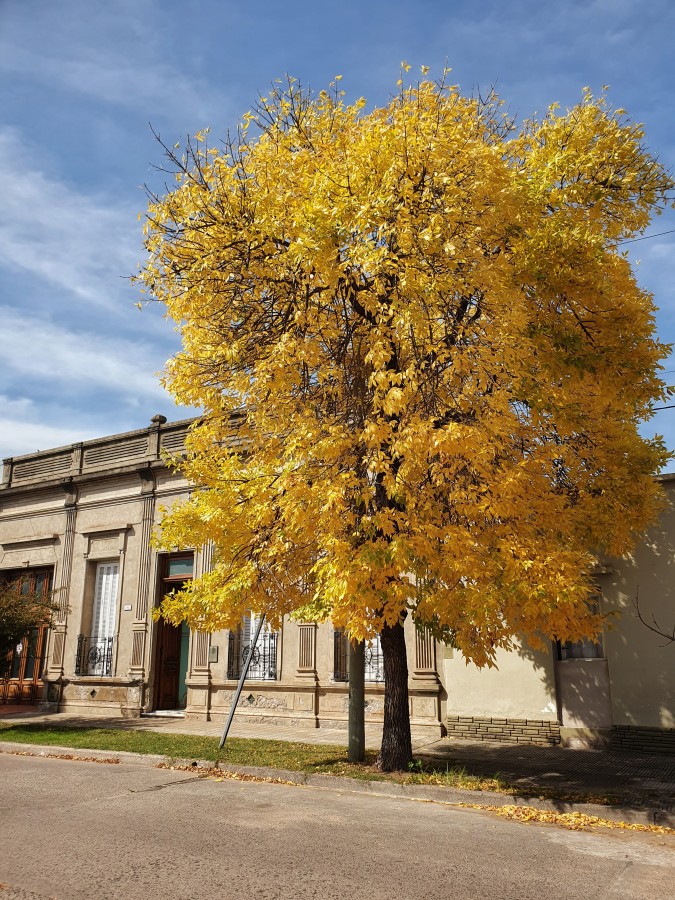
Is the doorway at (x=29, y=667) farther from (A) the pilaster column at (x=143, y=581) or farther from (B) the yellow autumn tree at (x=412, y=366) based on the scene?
(B) the yellow autumn tree at (x=412, y=366)

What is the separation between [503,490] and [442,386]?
1.56 meters

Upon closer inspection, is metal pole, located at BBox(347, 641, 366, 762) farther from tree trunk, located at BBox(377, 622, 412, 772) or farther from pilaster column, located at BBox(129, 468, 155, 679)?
pilaster column, located at BBox(129, 468, 155, 679)

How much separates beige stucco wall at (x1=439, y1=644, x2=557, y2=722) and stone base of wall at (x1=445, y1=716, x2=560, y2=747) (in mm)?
90

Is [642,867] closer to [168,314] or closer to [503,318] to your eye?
[503,318]

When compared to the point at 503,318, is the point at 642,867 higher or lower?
lower

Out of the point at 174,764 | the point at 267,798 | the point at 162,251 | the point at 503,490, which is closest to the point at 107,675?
the point at 174,764

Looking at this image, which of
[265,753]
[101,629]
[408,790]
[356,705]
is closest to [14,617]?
[101,629]

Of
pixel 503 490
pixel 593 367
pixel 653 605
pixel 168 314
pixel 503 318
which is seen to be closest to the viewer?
pixel 503 490

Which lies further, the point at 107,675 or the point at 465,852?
the point at 107,675

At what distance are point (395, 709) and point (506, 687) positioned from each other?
13.6 ft

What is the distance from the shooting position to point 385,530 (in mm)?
7566

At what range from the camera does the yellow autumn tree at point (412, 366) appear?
7.50m

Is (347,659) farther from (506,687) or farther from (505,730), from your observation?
(505,730)

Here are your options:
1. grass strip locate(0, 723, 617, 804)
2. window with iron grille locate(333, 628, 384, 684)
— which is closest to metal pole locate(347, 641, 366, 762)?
grass strip locate(0, 723, 617, 804)
